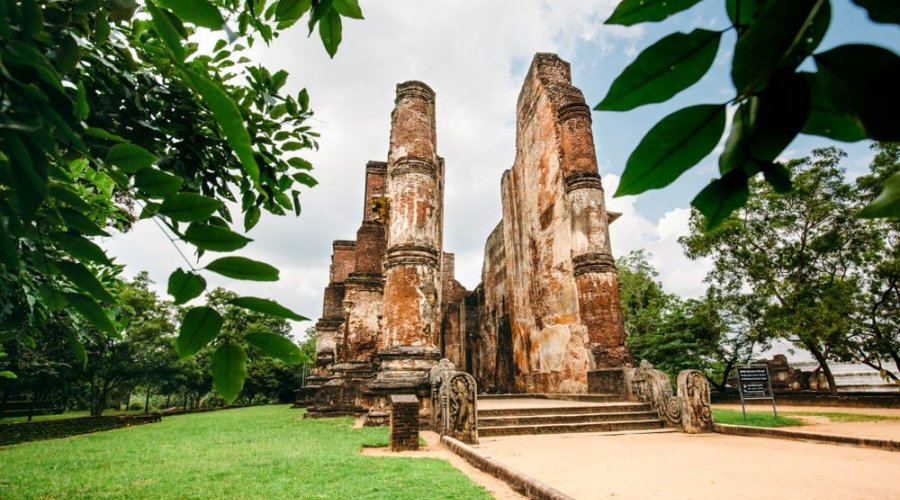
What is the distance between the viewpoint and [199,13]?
0.73 m

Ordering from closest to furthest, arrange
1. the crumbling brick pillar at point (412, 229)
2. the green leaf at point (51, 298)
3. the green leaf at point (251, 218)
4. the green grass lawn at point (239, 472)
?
the green leaf at point (51, 298) → the green leaf at point (251, 218) → the green grass lawn at point (239, 472) → the crumbling brick pillar at point (412, 229)

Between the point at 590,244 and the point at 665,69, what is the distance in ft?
37.9

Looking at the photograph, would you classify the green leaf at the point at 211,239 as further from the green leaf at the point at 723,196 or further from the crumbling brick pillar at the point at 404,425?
the crumbling brick pillar at the point at 404,425

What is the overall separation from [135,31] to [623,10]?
7.28 feet

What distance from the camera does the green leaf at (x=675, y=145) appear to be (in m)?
0.47

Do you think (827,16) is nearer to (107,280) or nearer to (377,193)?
(107,280)

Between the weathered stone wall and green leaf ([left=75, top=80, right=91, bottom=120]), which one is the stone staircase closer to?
the weathered stone wall

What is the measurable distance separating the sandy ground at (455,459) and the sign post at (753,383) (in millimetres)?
6345

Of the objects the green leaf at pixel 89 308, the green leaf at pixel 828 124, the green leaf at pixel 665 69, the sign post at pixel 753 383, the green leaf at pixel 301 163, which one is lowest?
the sign post at pixel 753 383

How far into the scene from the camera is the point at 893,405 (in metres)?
12.4

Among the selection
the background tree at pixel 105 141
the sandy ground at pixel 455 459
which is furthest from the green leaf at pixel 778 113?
the sandy ground at pixel 455 459

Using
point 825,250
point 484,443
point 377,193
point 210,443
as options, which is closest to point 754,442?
point 484,443

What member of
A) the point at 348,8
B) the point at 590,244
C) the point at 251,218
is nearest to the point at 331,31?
the point at 348,8

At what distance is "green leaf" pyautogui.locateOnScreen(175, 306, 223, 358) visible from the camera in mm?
785
